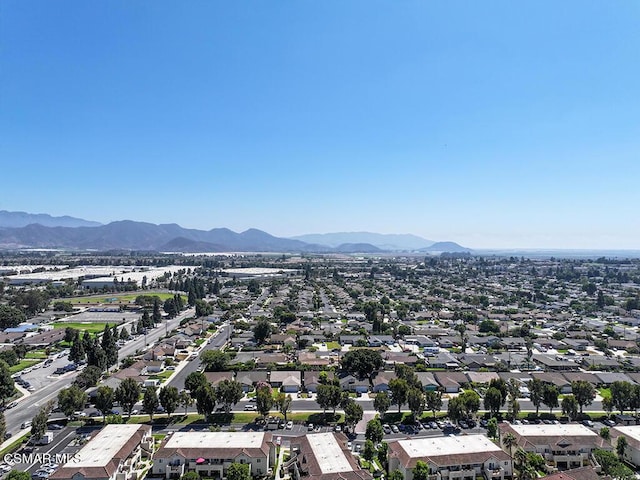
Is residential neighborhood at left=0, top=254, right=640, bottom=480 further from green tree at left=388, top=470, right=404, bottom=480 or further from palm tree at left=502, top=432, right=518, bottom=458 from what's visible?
green tree at left=388, top=470, right=404, bottom=480

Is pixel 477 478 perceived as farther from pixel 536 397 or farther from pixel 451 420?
pixel 536 397

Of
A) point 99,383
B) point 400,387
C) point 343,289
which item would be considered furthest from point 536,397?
point 343,289

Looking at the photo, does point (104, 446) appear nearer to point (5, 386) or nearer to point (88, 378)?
point (88, 378)

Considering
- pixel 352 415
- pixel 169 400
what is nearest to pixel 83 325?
pixel 169 400

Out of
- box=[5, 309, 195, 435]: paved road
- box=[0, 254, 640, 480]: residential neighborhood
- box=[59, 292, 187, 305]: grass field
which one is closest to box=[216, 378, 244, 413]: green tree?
box=[0, 254, 640, 480]: residential neighborhood

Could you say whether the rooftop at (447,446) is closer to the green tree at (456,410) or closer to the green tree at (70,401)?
the green tree at (456,410)

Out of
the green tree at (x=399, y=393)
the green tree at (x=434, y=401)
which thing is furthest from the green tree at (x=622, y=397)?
the green tree at (x=399, y=393)
